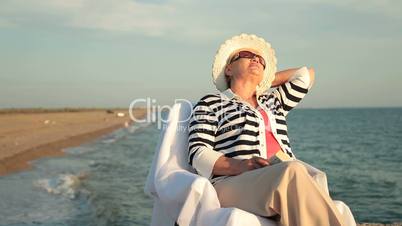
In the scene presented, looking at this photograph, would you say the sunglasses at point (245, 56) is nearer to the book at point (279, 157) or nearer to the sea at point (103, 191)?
the book at point (279, 157)

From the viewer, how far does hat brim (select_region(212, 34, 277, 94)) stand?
4148mm

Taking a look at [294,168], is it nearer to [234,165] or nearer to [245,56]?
[234,165]

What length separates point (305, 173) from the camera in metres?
3.04

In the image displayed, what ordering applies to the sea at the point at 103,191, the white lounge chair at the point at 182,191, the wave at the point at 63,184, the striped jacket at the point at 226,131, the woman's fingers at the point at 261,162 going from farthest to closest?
the wave at the point at 63,184 → the sea at the point at 103,191 → the striped jacket at the point at 226,131 → the woman's fingers at the point at 261,162 → the white lounge chair at the point at 182,191

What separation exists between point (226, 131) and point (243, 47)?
772 mm

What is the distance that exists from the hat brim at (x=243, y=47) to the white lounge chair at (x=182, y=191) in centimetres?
34

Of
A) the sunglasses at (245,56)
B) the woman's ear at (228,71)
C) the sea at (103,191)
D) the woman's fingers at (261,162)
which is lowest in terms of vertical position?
the sea at (103,191)

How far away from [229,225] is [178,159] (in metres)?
0.92

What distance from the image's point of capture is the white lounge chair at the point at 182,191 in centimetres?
323

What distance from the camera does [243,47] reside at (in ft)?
13.6

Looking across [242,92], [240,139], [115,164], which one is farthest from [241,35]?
[115,164]

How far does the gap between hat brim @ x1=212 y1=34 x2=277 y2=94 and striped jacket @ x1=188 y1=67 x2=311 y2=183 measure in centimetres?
18

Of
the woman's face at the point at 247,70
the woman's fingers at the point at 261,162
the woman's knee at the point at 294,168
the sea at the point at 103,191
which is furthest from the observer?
the sea at the point at 103,191

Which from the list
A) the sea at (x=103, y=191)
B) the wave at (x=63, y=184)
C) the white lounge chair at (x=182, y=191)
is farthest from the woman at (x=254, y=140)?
the wave at (x=63, y=184)
